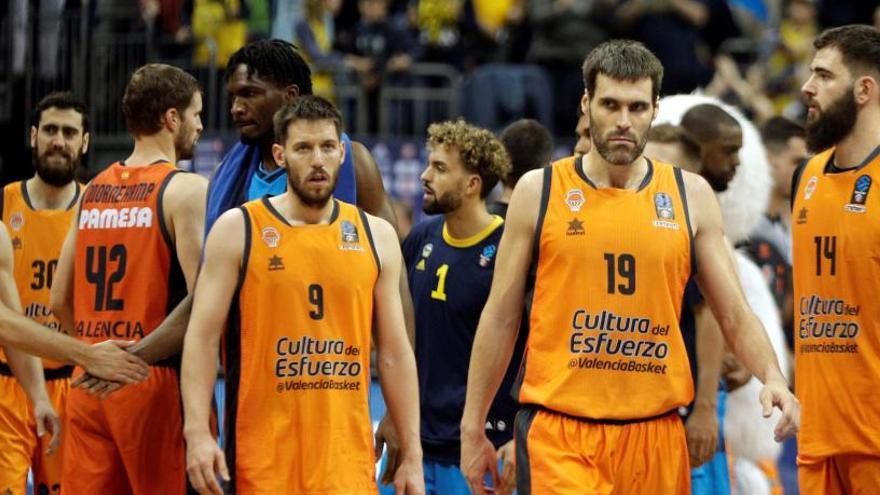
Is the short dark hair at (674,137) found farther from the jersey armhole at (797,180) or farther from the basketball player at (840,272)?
the basketball player at (840,272)

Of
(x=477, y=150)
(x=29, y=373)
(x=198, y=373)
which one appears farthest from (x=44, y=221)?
(x=198, y=373)

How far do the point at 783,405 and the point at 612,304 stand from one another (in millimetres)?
798

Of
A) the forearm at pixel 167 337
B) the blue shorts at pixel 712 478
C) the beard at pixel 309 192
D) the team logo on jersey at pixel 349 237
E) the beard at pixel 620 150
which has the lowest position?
the blue shorts at pixel 712 478

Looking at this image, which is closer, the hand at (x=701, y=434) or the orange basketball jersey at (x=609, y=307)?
the orange basketball jersey at (x=609, y=307)

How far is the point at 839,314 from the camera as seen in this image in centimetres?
716

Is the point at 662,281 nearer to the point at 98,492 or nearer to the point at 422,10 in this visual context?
the point at 98,492

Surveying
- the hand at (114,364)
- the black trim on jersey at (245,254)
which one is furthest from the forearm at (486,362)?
the hand at (114,364)

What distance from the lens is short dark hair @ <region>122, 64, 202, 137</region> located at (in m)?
7.88

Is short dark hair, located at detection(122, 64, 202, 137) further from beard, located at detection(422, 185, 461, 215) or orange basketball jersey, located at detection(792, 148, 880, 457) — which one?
orange basketball jersey, located at detection(792, 148, 880, 457)

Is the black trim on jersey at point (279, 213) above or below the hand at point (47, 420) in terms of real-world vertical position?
above

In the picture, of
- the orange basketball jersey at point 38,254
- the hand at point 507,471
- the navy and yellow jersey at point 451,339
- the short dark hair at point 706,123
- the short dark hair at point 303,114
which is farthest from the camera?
the orange basketball jersey at point 38,254

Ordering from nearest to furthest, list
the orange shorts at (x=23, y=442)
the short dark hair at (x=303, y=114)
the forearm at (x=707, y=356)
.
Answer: the short dark hair at (x=303, y=114), the forearm at (x=707, y=356), the orange shorts at (x=23, y=442)

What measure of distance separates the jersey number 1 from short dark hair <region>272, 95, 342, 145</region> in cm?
133

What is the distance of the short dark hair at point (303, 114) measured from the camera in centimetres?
674
